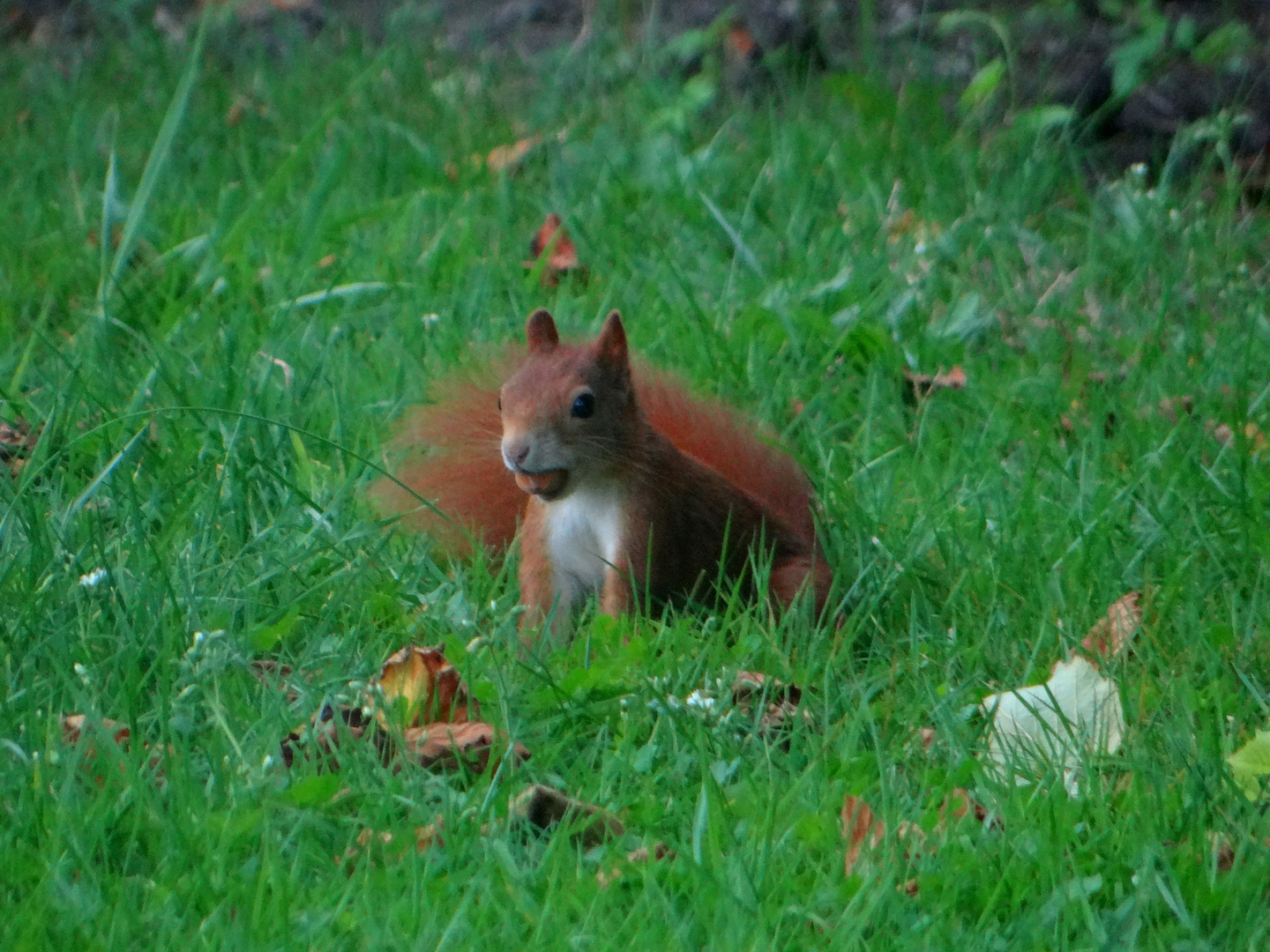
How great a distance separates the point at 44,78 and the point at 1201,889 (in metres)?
4.09

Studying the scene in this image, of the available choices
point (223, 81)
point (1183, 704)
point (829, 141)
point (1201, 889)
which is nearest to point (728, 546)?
point (1183, 704)

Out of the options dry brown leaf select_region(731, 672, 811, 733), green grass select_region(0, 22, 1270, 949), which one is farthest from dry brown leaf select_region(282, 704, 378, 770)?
dry brown leaf select_region(731, 672, 811, 733)

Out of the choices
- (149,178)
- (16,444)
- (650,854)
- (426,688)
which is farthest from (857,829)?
(149,178)

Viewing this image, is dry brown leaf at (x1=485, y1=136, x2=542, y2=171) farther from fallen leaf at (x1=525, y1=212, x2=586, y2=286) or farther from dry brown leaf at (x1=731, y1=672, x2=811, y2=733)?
dry brown leaf at (x1=731, y1=672, x2=811, y2=733)

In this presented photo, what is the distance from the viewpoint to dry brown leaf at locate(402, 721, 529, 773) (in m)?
1.86

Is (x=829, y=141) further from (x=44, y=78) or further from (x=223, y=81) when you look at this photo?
(x=44, y=78)

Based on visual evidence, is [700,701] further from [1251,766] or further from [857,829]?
[1251,766]

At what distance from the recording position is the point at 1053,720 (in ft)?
6.54

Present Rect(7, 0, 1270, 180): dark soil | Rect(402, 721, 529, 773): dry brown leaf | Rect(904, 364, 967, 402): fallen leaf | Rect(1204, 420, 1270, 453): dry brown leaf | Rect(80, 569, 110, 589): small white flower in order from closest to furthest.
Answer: Rect(402, 721, 529, 773): dry brown leaf < Rect(80, 569, 110, 589): small white flower < Rect(1204, 420, 1270, 453): dry brown leaf < Rect(904, 364, 967, 402): fallen leaf < Rect(7, 0, 1270, 180): dark soil

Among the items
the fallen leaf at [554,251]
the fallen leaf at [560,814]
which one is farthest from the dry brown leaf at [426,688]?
the fallen leaf at [554,251]

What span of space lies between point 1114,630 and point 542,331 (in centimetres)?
85

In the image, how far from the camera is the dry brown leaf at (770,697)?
79.0 inches

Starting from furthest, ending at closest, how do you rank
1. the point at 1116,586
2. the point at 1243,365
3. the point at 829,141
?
the point at 829,141 → the point at 1243,365 → the point at 1116,586

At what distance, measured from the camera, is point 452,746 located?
185cm
